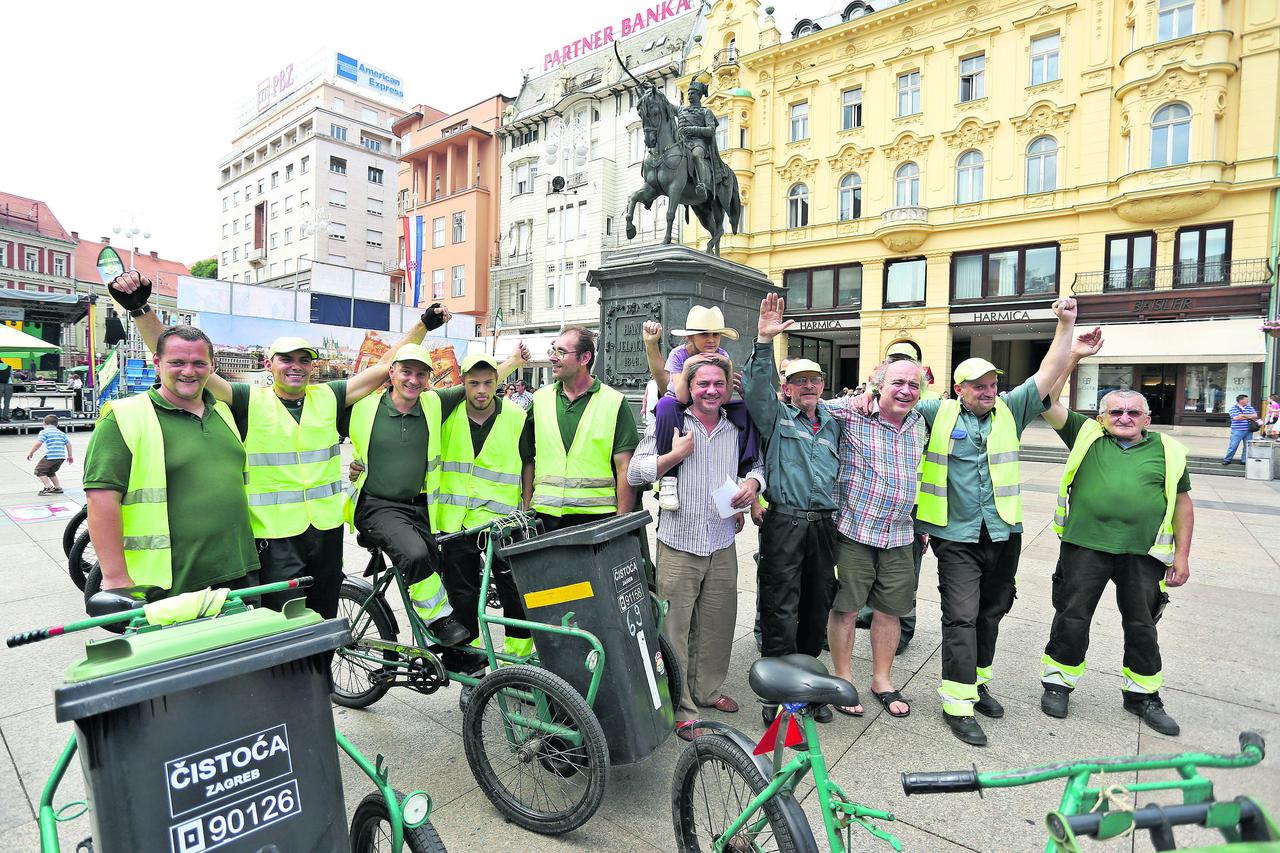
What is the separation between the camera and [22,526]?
8086 millimetres

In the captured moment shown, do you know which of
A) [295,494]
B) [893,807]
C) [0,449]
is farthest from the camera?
[0,449]

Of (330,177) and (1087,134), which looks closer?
(1087,134)

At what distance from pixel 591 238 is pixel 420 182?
62.7 ft

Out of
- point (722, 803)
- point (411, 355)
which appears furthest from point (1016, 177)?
point (722, 803)

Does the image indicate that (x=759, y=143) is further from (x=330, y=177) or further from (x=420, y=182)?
(x=330, y=177)

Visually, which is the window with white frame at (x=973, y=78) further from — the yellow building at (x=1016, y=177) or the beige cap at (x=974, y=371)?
the beige cap at (x=974, y=371)

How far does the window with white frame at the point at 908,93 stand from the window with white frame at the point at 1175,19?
26.0ft

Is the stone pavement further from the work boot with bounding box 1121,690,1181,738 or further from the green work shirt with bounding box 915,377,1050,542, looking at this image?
the green work shirt with bounding box 915,377,1050,542

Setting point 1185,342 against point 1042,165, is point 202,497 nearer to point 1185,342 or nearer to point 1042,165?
point 1185,342

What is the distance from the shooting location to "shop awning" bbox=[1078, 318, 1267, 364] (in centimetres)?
2131

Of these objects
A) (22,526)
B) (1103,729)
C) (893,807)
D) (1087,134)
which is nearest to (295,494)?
(893,807)

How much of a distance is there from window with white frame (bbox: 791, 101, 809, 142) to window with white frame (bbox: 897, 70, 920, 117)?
12.9 feet

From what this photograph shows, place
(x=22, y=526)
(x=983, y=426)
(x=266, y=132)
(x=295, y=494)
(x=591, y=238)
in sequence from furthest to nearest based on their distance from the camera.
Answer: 1. (x=266, y=132)
2. (x=591, y=238)
3. (x=22, y=526)
4. (x=983, y=426)
5. (x=295, y=494)

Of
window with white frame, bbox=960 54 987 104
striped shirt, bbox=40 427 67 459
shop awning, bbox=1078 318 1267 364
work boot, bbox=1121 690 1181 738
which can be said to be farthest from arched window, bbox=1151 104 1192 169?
striped shirt, bbox=40 427 67 459
